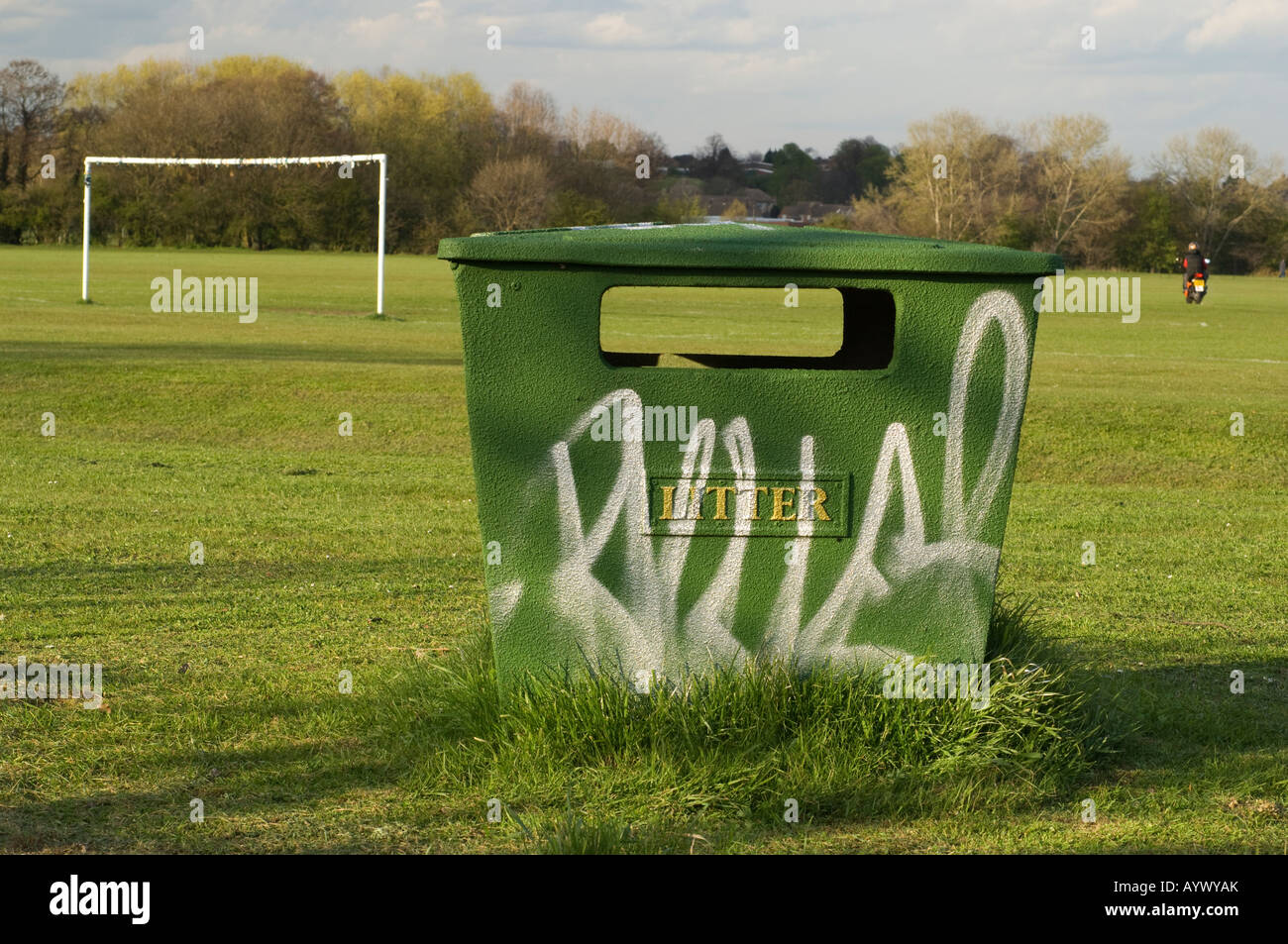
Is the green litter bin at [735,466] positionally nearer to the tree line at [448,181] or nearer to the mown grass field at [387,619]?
the mown grass field at [387,619]

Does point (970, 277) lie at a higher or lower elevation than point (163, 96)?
lower

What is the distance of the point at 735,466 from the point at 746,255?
61 cm

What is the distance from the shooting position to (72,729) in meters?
4.62

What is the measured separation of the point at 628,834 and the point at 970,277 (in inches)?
74.2

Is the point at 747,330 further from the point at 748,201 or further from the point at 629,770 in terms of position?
the point at 748,201

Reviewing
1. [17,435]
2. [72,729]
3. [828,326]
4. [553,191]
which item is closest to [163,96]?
[553,191]

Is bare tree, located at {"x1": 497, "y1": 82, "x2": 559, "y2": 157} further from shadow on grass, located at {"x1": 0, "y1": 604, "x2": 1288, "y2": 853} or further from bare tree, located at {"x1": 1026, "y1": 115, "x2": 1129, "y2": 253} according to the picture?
shadow on grass, located at {"x1": 0, "y1": 604, "x2": 1288, "y2": 853}

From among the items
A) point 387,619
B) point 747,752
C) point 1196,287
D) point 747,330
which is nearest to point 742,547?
point 747,752

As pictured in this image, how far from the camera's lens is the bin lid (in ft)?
13.2

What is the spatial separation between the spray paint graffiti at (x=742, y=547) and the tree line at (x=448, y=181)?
219 feet

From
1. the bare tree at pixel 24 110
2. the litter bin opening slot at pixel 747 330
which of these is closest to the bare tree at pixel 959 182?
the litter bin opening slot at pixel 747 330

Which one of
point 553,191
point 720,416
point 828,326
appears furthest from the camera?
point 553,191

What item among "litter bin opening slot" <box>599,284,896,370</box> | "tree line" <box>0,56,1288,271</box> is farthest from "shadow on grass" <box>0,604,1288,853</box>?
"tree line" <box>0,56,1288,271</box>

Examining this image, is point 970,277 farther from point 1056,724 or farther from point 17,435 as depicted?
point 17,435
